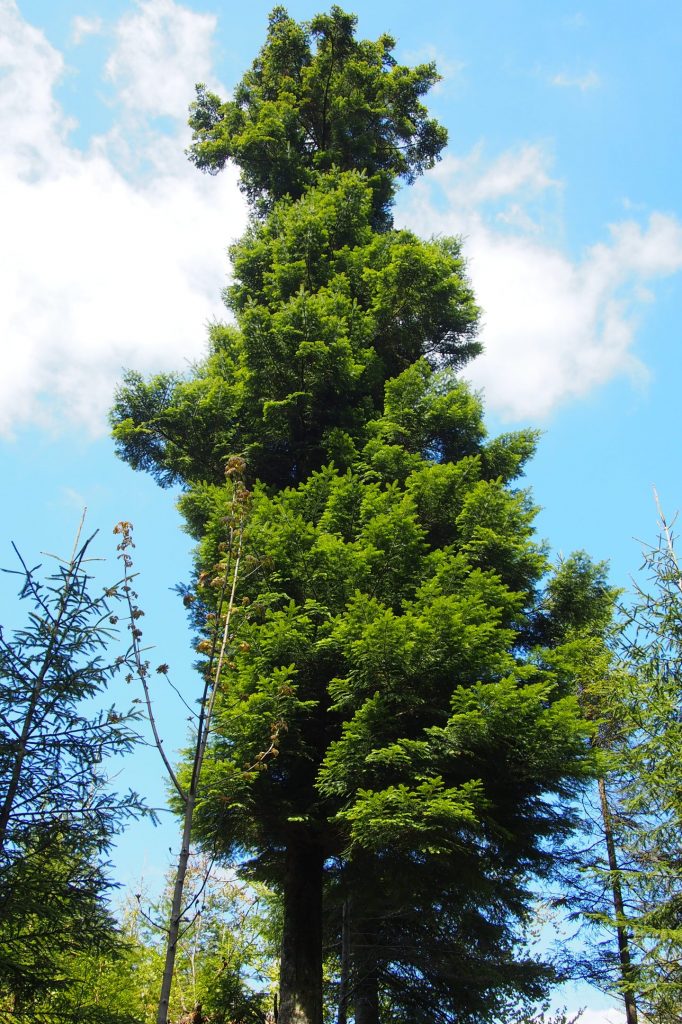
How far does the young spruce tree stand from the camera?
7062 mm

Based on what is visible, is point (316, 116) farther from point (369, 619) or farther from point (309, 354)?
point (369, 619)

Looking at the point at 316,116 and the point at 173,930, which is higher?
the point at 316,116

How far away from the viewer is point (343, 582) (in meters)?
8.24

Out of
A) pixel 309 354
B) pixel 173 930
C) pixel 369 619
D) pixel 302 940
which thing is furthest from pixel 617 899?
pixel 173 930

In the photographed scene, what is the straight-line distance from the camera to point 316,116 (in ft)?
49.8

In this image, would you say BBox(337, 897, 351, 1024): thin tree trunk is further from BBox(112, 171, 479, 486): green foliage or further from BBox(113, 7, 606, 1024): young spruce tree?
BBox(112, 171, 479, 486): green foliage

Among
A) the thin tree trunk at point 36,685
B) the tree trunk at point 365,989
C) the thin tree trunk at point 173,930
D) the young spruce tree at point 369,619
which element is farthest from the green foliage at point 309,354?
the tree trunk at point 365,989

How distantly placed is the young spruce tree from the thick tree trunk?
0.02 metres

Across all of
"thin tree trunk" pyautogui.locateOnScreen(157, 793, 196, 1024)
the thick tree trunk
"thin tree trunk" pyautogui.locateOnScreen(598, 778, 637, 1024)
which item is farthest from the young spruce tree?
"thin tree trunk" pyautogui.locateOnScreen(598, 778, 637, 1024)

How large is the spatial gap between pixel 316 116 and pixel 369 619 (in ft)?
39.8

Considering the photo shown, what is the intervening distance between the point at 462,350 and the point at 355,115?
18.5 feet

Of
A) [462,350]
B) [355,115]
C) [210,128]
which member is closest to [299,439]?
[462,350]

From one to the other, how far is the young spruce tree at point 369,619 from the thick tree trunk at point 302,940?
2 centimetres

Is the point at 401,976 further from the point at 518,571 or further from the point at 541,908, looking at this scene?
the point at 518,571
